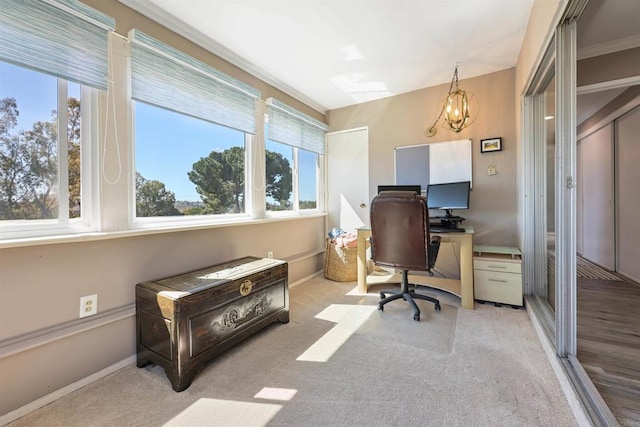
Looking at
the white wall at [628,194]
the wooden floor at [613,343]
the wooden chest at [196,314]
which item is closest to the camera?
the wooden floor at [613,343]

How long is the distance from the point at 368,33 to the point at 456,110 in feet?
4.44

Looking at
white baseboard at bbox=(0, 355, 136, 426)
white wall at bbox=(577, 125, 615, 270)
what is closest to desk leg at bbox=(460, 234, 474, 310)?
white wall at bbox=(577, 125, 615, 270)

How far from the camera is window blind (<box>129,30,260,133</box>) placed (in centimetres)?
184

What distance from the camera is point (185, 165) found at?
2270 mm

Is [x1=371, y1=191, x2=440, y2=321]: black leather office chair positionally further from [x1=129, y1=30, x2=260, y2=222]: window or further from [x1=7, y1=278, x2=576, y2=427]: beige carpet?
[x1=129, y1=30, x2=260, y2=222]: window

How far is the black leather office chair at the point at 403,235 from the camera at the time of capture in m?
2.29

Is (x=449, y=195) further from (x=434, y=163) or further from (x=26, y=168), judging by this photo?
(x=26, y=168)

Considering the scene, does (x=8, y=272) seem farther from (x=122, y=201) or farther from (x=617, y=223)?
(x=617, y=223)

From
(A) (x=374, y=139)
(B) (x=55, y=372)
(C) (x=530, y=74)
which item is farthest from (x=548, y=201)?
(B) (x=55, y=372)

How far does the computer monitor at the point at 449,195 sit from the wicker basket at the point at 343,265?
1.12 meters

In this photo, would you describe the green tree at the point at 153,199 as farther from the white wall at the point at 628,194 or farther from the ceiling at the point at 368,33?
the white wall at the point at 628,194

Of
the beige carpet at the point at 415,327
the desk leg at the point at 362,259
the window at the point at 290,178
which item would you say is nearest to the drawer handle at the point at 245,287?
the beige carpet at the point at 415,327

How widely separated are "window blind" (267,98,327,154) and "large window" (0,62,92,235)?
1714 mm

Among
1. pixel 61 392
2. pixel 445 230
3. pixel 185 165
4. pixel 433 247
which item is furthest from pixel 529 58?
pixel 61 392
